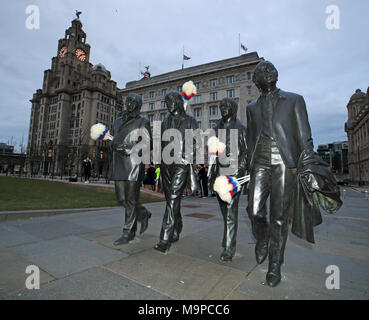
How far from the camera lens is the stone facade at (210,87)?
39906 mm

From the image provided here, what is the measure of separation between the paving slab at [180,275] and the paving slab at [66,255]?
304 millimetres

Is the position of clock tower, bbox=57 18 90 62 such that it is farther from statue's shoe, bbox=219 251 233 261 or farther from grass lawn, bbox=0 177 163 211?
statue's shoe, bbox=219 251 233 261

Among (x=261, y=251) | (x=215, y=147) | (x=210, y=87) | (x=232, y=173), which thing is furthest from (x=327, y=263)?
(x=210, y=87)

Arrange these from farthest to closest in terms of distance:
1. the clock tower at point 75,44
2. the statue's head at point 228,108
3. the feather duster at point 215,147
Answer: the clock tower at point 75,44 < the statue's head at point 228,108 < the feather duster at point 215,147

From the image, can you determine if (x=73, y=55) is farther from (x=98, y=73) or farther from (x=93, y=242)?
(x=93, y=242)

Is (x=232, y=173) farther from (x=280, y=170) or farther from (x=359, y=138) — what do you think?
(x=359, y=138)

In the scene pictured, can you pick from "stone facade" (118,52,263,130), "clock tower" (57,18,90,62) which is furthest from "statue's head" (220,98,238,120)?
"clock tower" (57,18,90,62)

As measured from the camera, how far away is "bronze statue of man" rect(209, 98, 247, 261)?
3.27m

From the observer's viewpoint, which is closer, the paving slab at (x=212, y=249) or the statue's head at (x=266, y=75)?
the statue's head at (x=266, y=75)

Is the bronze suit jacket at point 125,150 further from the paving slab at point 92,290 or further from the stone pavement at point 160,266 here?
the paving slab at point 92,290

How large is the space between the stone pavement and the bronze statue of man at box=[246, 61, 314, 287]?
1.26 feet

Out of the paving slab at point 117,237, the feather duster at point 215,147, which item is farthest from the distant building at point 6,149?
the feather duster at point 215,147
